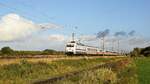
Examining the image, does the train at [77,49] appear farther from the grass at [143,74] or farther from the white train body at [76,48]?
the grass at [143,74]

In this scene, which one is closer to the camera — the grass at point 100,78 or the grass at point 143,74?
the grass at point 100,78

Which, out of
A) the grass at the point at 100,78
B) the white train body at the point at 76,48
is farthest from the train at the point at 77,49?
the grass at the point at 100,78

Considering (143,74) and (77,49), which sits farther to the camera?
(77,49)

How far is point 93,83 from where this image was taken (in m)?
20.7

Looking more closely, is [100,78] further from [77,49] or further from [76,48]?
[77,49]

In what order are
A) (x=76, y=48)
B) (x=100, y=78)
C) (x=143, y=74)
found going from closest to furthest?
(x=100, y=78), (x=143, y=74), (x=76, y=48)

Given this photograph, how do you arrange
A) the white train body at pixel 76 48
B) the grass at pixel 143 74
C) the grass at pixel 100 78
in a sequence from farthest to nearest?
1. the white train body at pixel 76 48
2. the grass at pixel 143 74
3. the grass at pixel 100 78

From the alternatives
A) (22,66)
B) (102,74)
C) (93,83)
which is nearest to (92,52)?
(22,66)

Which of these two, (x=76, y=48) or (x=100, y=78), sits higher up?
(x=76, y=48)

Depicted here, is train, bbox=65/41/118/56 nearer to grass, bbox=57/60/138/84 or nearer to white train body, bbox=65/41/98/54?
white train body, bbox=65/41/98/54

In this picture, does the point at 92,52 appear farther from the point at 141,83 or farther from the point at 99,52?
the point at 141,83

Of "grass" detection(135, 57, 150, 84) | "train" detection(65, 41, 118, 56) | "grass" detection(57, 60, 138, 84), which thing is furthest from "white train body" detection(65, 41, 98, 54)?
"grass" detection(57, 60, 138, 84)

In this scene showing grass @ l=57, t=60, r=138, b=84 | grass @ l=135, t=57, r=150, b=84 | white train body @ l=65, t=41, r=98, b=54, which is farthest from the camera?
white train body @ l=65, t=41, r=98, b=54

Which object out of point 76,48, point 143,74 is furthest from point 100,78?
point 76,48
